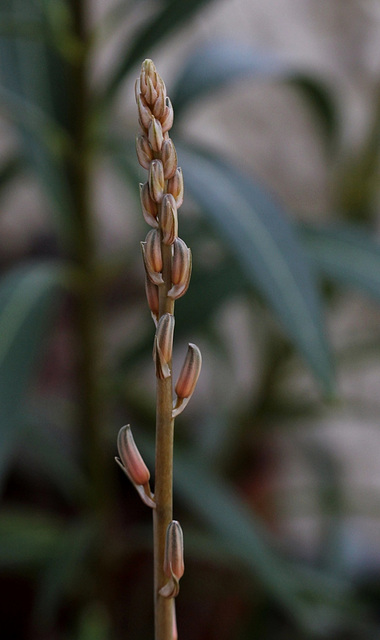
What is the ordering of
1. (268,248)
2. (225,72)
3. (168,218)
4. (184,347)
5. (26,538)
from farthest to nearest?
(184,347)
(26,538)
(225,72)
(268,248)
(168,218)

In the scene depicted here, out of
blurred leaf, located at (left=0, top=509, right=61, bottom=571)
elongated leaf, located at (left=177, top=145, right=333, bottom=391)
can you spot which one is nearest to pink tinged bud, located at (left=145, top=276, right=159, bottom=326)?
elongated leaf, located at (left=177, top=145, right=333, bottom=391)

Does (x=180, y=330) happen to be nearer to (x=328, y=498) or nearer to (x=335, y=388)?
(x=335, y=388)

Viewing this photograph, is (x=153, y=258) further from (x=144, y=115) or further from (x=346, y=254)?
(x=346, y=254)

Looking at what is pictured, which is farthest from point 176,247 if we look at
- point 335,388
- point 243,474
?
point 243,474

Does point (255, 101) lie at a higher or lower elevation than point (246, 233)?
higher

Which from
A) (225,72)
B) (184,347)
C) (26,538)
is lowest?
(26,538)

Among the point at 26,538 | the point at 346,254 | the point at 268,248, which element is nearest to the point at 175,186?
the point at 268,248

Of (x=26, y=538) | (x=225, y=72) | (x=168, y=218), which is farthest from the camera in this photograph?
(x=26, y=538)
